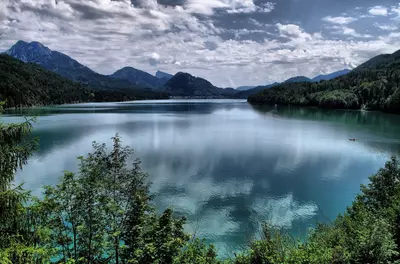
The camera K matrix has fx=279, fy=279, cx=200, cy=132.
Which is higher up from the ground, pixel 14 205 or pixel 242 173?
pixel 14 205

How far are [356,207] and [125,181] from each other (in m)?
16.5

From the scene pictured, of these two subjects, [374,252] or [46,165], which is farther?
[46,165]

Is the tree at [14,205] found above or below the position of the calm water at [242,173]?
above

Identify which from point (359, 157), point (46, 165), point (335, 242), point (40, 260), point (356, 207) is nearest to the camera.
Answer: point (40, 260)

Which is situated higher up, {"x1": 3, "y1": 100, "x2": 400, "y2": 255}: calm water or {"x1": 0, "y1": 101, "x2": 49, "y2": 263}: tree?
{"x1": 0, "y1": 101, "x2": 49, "y2": 263}: tree

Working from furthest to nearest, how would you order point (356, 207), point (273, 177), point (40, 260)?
point (273, 177) < point (356, 207) < point (40, 260)

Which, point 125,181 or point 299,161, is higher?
point 125,181

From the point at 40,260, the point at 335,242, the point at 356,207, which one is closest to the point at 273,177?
the point at 356,207

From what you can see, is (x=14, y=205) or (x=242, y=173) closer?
(x=14, y=205)

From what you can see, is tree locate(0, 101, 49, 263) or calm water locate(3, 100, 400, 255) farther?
calm water locate(3, 100, 400, 255)

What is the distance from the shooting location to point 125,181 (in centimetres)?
1886

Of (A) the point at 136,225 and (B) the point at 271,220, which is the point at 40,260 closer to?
(A) the point at 136,225

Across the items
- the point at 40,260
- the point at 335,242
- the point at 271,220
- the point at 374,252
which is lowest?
the point at 271,220

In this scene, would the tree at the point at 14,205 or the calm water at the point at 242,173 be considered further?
the calm water at the point at 242,173
